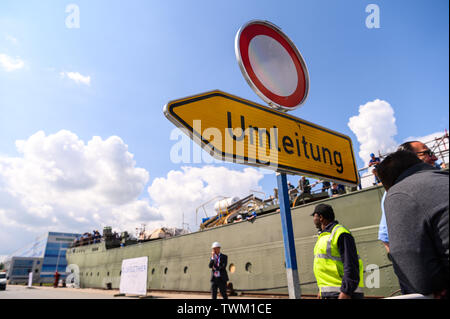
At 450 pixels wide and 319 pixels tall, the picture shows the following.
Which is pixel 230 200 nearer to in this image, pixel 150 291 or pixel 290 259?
Answer: pixel 150 291

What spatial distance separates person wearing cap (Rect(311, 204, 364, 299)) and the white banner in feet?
29.2

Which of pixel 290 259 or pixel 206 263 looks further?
pixel 206 263

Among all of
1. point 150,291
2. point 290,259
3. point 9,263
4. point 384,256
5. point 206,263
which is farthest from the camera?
point 9,263

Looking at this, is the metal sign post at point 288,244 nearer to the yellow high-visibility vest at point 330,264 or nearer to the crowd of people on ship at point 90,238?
the yellow high-visibility vest at point 330,264

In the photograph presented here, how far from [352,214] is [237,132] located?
234 inches

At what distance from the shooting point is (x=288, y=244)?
1979 millimetres

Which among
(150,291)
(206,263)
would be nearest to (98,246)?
(150,291)

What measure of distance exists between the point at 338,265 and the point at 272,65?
6.68 feet

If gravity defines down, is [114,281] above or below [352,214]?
below

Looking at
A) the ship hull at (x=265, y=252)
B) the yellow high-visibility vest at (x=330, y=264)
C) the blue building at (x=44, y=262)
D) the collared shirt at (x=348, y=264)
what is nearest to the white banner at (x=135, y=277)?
the ship hull at (x=265, y=252)

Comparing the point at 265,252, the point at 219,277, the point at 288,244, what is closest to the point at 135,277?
the point at 265,252

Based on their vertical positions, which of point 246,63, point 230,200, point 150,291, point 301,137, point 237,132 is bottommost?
point 150,291

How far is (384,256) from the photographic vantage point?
5922 mm

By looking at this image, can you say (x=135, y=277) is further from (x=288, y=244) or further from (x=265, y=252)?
(x=288, y=244)
